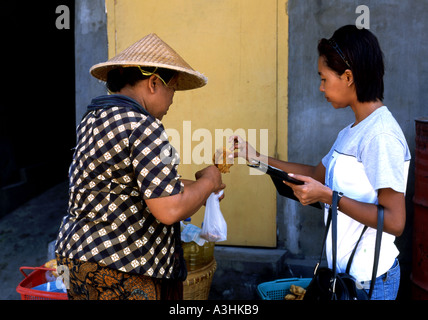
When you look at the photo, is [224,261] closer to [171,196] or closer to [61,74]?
[171,196]

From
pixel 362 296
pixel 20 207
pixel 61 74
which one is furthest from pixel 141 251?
pixel 61 74

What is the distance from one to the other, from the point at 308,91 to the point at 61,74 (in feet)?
20.0

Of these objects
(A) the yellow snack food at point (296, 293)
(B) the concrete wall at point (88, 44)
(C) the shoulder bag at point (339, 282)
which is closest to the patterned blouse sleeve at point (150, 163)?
(C) the shoulder bag at point (339, 282)

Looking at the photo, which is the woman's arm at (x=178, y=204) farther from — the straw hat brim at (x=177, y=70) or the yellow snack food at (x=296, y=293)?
the yellow snack food at (x=296, y=293)

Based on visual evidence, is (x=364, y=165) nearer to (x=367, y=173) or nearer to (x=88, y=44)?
(x=367, y=173)

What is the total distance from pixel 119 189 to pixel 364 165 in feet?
3.35

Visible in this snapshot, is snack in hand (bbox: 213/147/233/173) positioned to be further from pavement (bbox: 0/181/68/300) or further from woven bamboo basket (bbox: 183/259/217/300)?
pavement (bbox: 0/181/68/300)

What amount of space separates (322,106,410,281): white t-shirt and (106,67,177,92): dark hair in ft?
2.86

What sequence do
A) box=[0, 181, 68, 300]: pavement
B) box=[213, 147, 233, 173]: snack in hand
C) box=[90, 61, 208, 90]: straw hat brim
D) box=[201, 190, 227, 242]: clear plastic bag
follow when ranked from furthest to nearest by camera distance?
box=[0, 181, 68, 300]: pavement → box=[201, 190, 227, 242]: clear plastic bag → box=[213, 147, 233, 173]: snack in hand → box=[90, 61, 208, 90]: straw hat brim

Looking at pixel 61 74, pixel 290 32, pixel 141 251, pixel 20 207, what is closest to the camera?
pixel 141 251

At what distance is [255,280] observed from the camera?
13.1 ft

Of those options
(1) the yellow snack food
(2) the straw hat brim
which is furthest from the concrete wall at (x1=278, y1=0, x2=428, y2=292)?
(2) the straw hat brim

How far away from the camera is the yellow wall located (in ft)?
12.9

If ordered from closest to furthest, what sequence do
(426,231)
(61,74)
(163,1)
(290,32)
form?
(426,231)
(290,32)
(163,1)
(61,74)
